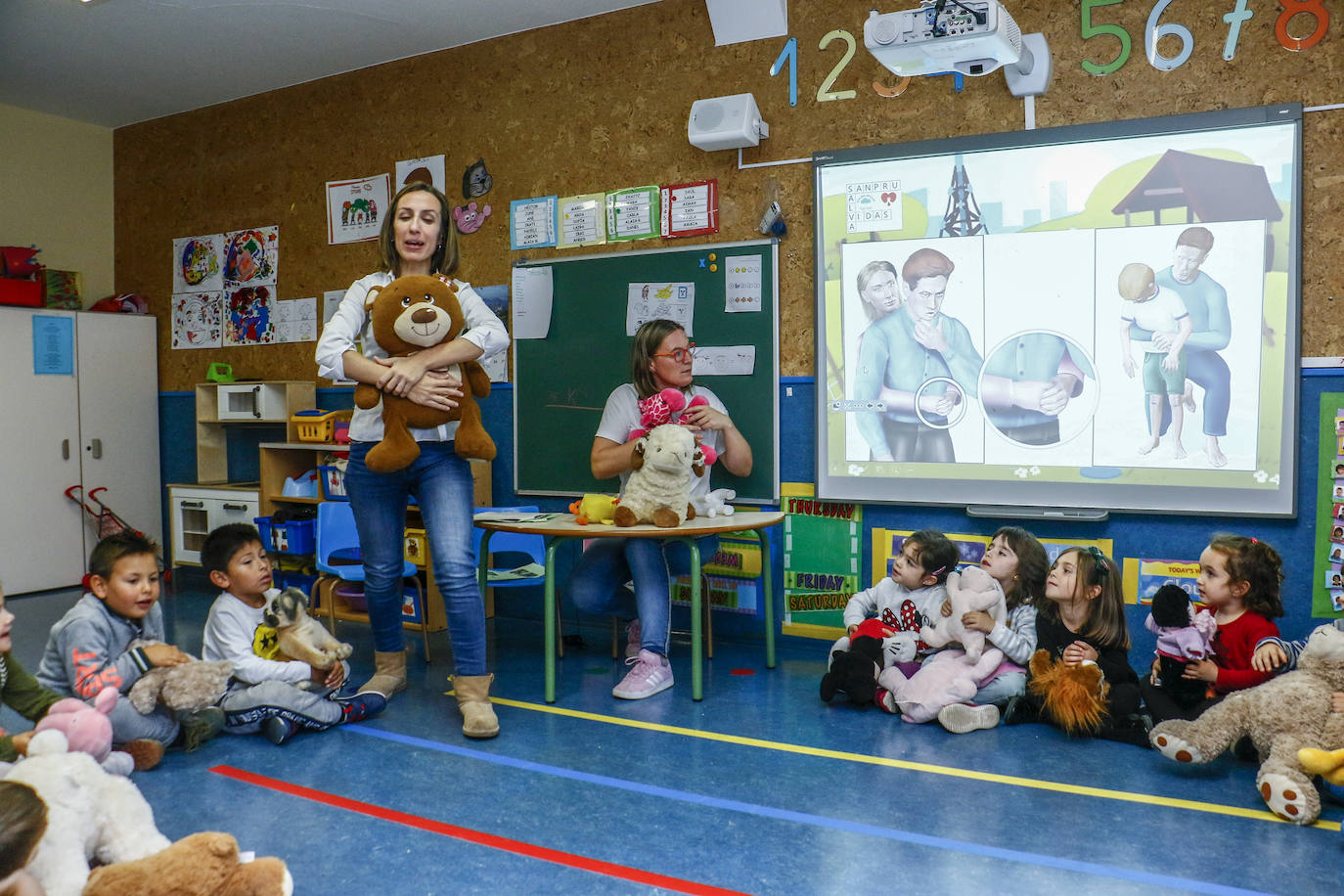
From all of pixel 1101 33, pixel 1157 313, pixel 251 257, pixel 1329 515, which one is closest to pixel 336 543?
pixel 251 257

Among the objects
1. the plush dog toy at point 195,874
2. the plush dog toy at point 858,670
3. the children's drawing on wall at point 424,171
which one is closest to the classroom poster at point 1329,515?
the plush dog toy at point 858,670

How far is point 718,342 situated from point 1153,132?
1.64 m

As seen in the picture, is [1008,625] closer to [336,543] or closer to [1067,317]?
[1067,317]

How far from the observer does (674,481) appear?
310cm

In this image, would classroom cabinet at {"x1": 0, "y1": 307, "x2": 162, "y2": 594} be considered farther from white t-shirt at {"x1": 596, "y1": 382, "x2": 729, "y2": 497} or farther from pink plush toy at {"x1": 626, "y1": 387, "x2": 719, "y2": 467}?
pink plush toy at {"x1": 626, "y1": 387, "x2": 719, "y2": 467}

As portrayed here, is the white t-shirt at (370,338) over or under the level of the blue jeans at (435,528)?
over

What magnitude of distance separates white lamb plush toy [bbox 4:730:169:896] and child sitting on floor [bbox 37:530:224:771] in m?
0.66

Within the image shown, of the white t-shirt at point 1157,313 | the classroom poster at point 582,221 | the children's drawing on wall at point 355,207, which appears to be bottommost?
the white t-shirt at point 1157,313

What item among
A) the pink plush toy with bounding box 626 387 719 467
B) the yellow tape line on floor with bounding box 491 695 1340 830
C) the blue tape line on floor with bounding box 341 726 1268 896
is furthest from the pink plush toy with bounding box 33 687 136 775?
the pink plush toy with bounding box 626 387 719 467

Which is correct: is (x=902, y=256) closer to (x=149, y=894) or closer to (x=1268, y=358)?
(x=1268, y=358)

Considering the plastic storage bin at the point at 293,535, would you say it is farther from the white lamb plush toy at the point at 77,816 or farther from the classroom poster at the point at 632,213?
the white lamb plush toy at the point at 77,816

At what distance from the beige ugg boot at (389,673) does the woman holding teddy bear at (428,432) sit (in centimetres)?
33

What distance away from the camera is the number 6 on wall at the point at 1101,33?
10.3 feet

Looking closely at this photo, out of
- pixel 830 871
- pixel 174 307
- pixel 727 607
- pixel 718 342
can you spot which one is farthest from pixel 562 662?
pixel 174 307
